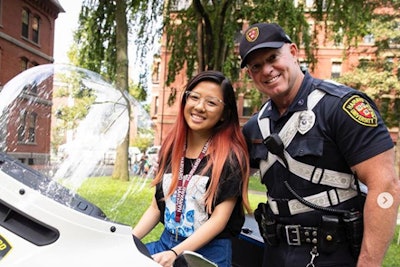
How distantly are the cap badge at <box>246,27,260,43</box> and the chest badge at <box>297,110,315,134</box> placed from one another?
39 cm

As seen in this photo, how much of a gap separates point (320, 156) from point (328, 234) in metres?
0.33

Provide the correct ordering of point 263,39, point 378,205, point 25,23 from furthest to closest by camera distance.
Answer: point 25,23
point 263,39
point 378,205

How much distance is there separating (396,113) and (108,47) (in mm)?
15080

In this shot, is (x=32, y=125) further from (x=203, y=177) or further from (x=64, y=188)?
(x=203, y=177)

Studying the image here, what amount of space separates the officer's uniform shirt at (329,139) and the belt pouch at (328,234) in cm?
4

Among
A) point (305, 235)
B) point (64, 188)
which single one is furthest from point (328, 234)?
point (64, 188)

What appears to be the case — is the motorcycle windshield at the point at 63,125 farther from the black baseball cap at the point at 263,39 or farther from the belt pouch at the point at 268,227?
the belt pouch at the point at 268,227

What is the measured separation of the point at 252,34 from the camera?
6.15ft

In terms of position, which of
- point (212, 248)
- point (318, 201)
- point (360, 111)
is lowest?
point (212, 248)

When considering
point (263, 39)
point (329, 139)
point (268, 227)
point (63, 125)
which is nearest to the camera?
point (63, 125)

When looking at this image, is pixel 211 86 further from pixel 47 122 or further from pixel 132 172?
pixel 47 122

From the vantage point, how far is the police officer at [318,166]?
1.59m

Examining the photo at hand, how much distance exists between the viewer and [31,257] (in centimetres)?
104

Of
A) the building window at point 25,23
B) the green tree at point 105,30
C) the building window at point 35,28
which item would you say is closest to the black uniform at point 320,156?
the green tree at point 105,30
